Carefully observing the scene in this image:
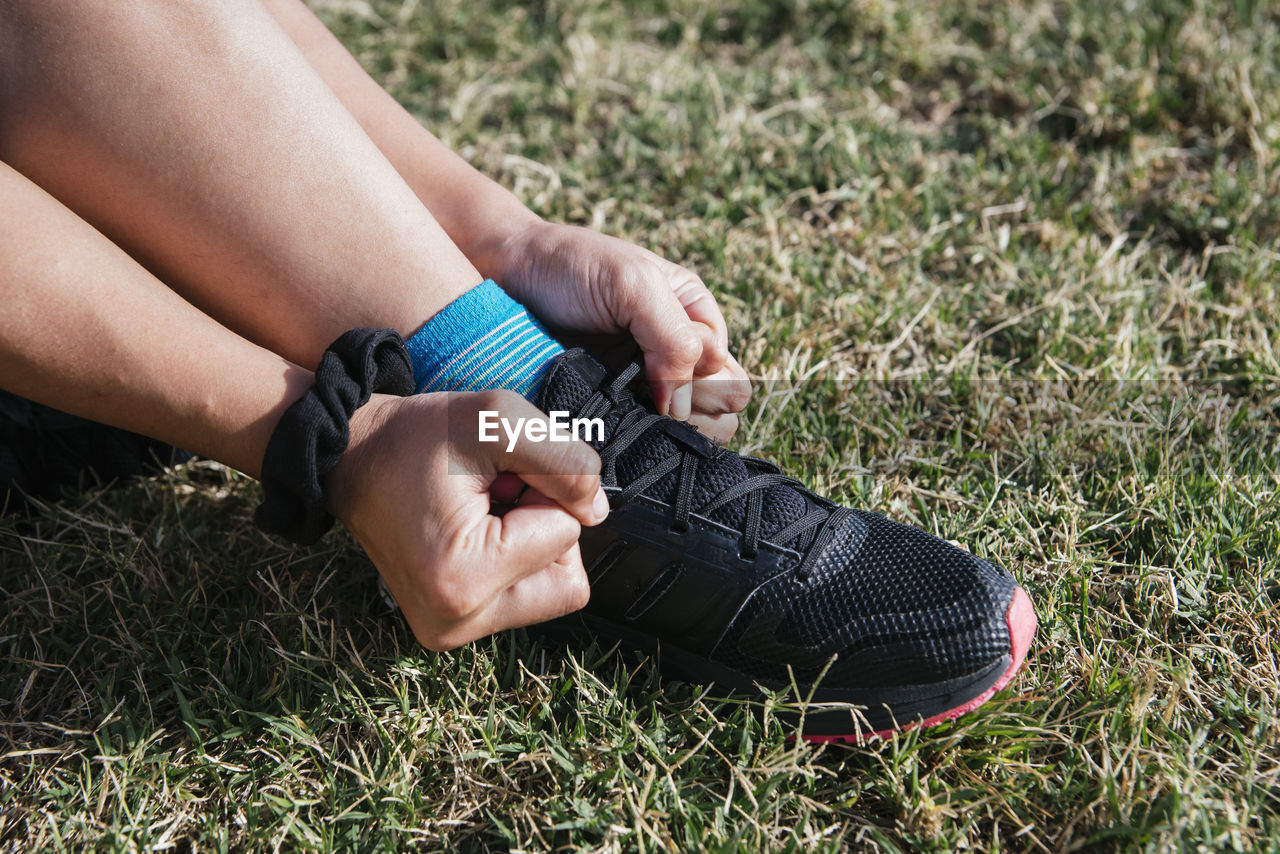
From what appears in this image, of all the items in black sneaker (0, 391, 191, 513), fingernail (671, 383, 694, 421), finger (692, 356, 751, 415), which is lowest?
black sneaker (0, 391, 191, 513)

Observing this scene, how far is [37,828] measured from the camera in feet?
4.35

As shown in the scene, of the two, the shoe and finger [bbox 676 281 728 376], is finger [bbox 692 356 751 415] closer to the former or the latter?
finger [bbox 676 281 728 376]

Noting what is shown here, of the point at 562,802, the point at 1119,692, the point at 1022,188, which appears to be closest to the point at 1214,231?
the point at 1022,188

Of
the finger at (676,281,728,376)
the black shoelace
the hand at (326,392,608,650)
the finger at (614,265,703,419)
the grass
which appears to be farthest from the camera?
the finger at (676,281,728,376)

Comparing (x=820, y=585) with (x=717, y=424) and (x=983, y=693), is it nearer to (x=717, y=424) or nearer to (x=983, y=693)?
(x=983, y=693)

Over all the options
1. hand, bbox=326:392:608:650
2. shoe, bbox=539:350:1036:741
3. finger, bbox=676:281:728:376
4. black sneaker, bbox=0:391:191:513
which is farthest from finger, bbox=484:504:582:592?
black sneaker, bbox=0:391:191:513

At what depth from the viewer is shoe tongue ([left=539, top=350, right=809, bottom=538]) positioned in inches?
58.1

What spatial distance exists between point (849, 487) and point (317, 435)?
0.99m

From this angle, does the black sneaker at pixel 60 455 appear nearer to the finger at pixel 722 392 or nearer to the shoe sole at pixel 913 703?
the finger at pixel 722 392

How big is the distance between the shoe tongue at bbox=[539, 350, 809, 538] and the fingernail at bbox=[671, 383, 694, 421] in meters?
0.10

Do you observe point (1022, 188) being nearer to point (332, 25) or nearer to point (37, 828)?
point (332, 25)

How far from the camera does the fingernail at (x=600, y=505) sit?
134 centimetres

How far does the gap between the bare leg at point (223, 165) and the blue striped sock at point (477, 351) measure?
0.03m

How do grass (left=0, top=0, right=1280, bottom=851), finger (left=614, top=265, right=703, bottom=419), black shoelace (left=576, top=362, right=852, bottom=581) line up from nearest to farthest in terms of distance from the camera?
grass (left=0, top=0, right=1280, bottom=851)
black shoelace (left=576, top=362, right=852, bottom=581)
finger (left=614, top=265, right=703, bottom=419)
